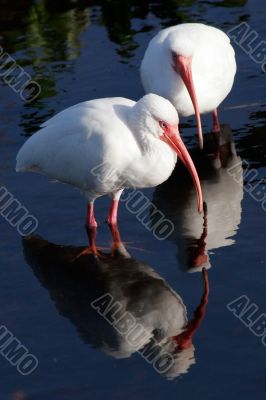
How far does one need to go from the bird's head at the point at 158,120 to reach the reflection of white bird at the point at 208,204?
71cm

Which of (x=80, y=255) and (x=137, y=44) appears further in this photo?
(x=137, y=44)

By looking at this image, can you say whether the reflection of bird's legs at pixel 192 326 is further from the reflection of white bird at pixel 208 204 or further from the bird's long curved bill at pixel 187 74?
the bird's long curved bill at pixel 187 74

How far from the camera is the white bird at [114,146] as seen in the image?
8.19 metres

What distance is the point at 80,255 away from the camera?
28.1 feet

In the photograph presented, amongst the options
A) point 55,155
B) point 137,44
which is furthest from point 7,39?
point 55,155

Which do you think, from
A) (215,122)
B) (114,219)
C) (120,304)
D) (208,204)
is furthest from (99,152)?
(215,122)

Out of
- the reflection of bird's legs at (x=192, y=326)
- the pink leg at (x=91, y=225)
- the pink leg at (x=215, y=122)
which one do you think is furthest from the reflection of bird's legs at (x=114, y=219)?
the pink leg at (x=215, y=122)

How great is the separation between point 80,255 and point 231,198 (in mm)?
1609

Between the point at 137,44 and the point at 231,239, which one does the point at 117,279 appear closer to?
the point at 231,239

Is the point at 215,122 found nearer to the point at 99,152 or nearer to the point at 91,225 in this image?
the point at 91,225

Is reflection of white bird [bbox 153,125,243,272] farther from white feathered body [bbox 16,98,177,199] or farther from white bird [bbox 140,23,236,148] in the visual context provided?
white feathered body [bbox 16,98,177,199]

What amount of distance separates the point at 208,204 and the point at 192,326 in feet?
6.95

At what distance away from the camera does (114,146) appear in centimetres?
820

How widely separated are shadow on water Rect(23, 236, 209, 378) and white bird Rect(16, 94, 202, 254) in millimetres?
351
